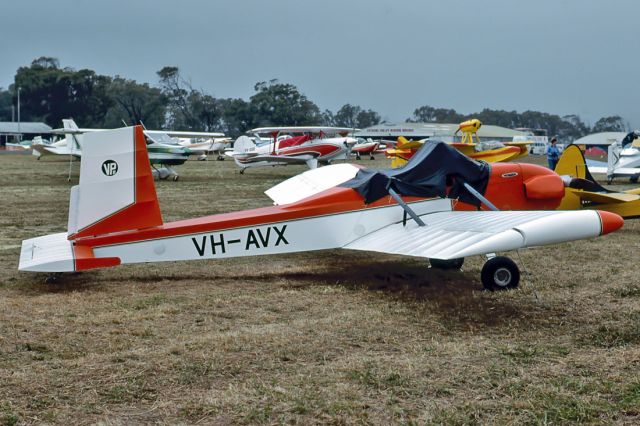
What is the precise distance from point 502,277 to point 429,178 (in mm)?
1564

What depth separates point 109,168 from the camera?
7.04 metres

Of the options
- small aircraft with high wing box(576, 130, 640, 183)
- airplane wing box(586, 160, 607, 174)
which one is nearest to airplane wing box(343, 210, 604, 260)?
small aircraft with high wing box(576, 130, 640, 183)

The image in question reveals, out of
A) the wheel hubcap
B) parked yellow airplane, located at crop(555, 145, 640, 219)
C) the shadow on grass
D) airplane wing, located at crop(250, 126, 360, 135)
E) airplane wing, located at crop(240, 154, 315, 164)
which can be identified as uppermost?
airplane wing, located at crop(250, 126, 360, 135)

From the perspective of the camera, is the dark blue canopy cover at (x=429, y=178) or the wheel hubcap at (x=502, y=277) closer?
the wheel hubcap at (x=502, y=277)

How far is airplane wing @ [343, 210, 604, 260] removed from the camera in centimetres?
589

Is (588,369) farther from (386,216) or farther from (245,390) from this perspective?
(386,216)

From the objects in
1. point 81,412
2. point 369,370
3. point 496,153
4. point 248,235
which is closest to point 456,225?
point 248,235

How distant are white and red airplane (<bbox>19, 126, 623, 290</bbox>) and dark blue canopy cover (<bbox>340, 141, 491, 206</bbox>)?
0.01m

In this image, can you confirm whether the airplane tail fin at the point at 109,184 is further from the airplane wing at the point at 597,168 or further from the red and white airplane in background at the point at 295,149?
the red and white airplane in background at the point at 295,149

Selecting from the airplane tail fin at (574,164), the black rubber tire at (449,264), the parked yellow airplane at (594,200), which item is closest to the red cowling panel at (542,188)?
the parked yellow airplane at (594,200)

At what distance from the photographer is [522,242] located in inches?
232

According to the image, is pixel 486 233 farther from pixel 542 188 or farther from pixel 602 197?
pixel 602 197

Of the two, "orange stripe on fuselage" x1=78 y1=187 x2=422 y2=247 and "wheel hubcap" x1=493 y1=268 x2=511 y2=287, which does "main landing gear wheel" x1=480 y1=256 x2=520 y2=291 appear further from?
"orange stripe on fuselage" x1=78 y1=187 x2=422 y2=247

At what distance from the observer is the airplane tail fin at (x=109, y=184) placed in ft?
23.0
